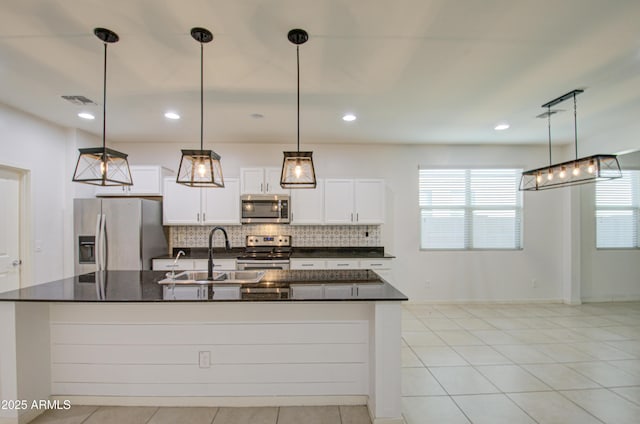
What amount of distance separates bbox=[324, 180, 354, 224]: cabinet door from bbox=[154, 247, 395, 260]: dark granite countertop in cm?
53

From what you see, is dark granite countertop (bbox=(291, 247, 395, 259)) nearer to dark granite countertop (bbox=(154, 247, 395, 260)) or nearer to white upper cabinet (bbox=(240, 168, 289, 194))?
dark granite countertop (bbox=(154, 247, 395, 260))

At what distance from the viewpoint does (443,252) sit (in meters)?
4.99

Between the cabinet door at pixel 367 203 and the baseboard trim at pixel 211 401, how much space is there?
271 centimetres

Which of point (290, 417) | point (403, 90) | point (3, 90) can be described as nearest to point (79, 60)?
point (3, 90)

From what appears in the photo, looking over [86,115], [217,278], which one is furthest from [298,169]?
[86,115]

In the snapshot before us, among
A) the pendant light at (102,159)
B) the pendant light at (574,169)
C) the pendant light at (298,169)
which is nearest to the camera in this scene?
the pendant light at (102,159)

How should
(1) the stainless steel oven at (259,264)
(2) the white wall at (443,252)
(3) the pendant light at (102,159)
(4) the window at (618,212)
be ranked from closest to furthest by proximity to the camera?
(3) the pendant light at (102,159), (1) the stainless steel oven at (259,264), (2) the white wall at (443,252), (4) the window at (618,212)

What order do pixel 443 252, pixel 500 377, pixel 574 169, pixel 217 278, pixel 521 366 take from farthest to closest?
pixel 443 252 → pixel 574 169 → pixel 521 366 → pixel 500 377 → pixel 217 278

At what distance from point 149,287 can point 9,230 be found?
271cm

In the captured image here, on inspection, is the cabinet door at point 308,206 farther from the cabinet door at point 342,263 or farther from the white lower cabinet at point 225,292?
the white lower cabinet at point 225,292

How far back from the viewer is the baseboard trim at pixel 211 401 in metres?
2.17

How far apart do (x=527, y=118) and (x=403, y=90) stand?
1.95 meters

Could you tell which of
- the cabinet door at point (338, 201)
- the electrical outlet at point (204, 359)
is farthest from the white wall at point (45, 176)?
the cabinet door at point (338, 201)

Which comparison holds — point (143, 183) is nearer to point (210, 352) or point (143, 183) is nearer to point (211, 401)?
point (210, 352)
